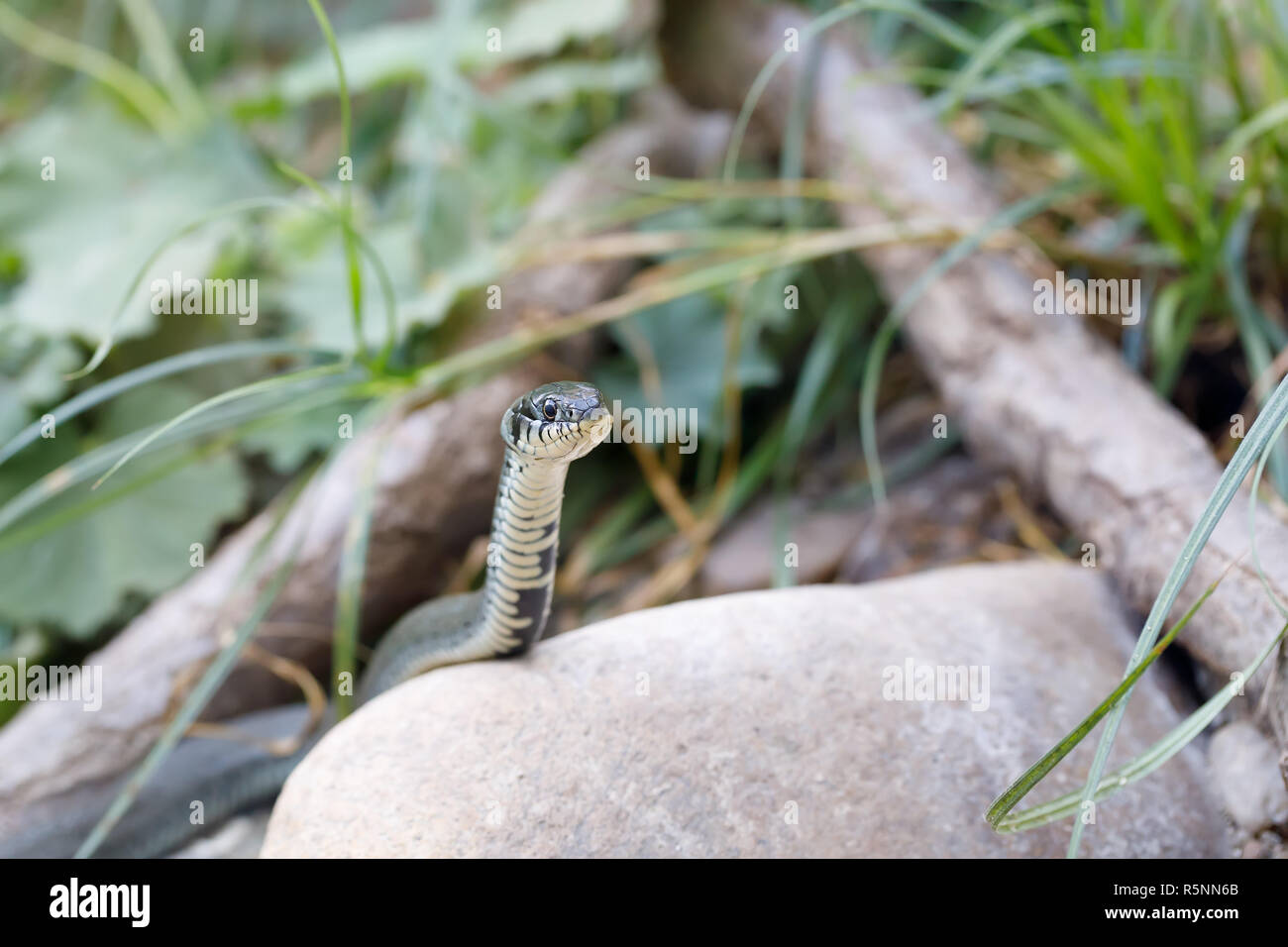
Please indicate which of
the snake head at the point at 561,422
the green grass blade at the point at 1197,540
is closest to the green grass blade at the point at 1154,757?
the green grass blade at the point at 1197,540

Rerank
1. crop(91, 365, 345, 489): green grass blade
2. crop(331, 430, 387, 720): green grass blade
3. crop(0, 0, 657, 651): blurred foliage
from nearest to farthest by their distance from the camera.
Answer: crop(91, 365, 345, 489): green grass blade → crop(331, 430, 387, 720): green grass blade → crop(0, 0, 657, 651): blurred foliage

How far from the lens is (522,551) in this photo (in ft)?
4.14

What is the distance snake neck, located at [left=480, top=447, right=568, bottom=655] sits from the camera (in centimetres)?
121

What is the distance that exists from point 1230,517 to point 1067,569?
340 millimetres

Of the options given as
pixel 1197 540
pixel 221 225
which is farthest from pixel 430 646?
pixel 221 225

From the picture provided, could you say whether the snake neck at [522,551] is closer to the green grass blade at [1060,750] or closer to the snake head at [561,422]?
the snake head at [561,422]

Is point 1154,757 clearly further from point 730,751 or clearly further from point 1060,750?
point 730,751

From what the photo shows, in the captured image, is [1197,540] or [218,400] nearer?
[1197,540]

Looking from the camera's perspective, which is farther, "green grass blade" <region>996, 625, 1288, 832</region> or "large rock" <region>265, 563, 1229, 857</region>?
"large rock" <region>265, 563, 1229, 857</region>

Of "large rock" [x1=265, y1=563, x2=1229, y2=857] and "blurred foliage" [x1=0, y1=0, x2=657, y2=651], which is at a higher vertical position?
"blurred foliage" [x1=0, y1=0, x2=657, y2=651]

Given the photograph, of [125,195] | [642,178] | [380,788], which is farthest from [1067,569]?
[125,195]

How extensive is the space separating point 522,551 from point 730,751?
1.19ft

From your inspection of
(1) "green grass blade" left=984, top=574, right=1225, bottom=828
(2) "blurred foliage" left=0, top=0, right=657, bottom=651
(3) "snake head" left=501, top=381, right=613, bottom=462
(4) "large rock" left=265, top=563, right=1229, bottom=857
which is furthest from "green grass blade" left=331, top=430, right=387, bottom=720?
(1) "green grass blade" left=984, top=574, right=1225, bottom=828

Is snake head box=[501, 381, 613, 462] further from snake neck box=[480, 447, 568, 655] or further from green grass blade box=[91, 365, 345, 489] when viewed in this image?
green grass blade box=[91, 365, 345, 489]
